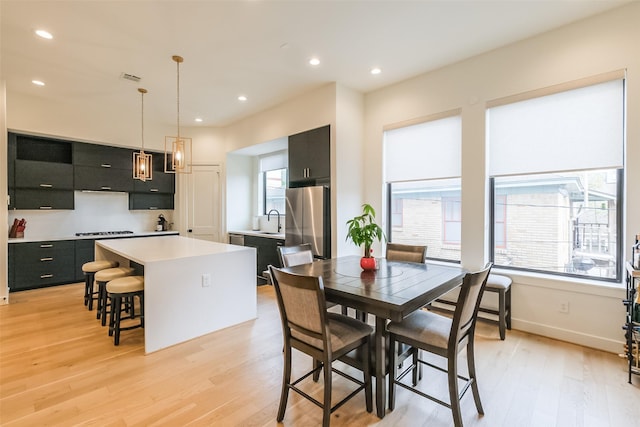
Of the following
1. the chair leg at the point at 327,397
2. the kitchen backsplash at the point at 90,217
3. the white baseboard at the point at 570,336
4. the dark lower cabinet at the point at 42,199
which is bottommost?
the white baseboard at the point at 570,336

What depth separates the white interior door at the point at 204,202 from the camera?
6.16 m

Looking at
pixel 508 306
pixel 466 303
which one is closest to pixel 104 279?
pixel 466 303

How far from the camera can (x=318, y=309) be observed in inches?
63.1

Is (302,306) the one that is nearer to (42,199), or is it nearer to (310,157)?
(310,157)

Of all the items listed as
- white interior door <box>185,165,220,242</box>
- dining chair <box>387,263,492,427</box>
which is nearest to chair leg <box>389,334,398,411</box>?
dining chair <box>387,263,492,427</box>

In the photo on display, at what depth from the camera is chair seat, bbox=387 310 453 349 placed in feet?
5.73

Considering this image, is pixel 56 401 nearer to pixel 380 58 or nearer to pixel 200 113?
pixel 380 58

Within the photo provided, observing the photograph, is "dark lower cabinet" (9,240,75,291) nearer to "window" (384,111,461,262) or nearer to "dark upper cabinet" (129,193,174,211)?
"dark upper cabinet" (129,193,174,211)

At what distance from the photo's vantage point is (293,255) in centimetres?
285

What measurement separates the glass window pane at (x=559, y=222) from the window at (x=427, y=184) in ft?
1.70

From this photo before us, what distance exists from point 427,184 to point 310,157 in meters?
1.72

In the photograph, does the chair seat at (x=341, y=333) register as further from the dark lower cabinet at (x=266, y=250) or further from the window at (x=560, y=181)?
the dark lower cabinet at (x=266, y=250)

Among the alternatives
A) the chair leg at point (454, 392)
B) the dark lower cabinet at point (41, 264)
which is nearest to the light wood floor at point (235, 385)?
the chair leg at point (454, 392)

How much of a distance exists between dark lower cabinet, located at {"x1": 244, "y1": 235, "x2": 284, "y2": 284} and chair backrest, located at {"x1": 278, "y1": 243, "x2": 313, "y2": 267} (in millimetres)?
1930
